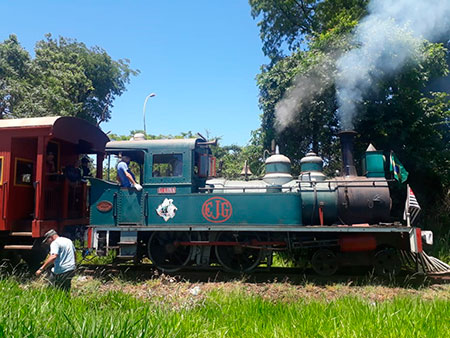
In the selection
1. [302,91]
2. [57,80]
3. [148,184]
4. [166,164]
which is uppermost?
[57,80]

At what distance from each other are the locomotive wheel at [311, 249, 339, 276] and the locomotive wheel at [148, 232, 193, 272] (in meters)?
2.61

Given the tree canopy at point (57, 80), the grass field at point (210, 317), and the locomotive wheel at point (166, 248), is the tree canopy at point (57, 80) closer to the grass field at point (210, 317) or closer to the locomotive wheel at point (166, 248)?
the locomotive wheel at point (166, 248)

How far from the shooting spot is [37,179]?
23.9 ft

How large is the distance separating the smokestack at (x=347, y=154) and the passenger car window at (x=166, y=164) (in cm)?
356

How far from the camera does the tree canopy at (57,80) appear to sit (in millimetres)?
17277

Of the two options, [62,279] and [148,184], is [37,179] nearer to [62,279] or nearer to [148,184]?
[148,184]

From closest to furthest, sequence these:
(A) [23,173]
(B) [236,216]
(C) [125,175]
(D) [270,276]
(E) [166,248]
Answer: (B) [236,216] → (D) [270,276] → (C) [125,175] → (E) [166,248] → (A) [23,173]

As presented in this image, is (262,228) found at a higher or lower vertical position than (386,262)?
higher

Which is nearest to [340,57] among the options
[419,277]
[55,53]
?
[419,277]

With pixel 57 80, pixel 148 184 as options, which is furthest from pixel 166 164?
pixel 57 80

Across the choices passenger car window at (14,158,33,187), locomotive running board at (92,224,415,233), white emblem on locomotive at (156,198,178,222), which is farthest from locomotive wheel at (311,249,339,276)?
passenger car window at (14,158,33,187)

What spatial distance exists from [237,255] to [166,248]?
1538mm

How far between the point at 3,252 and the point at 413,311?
825cm

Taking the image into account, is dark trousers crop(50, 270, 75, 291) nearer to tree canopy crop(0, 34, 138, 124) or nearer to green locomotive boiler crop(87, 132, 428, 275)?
green locomotive boiler crop(87, 132, 428, 275)
